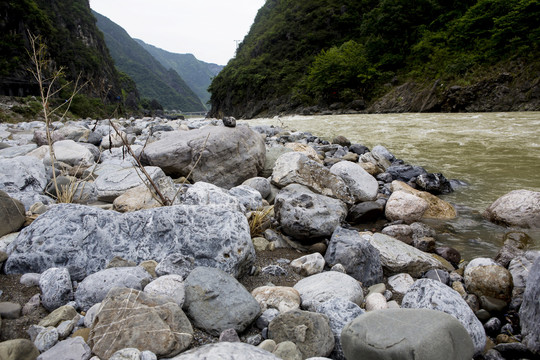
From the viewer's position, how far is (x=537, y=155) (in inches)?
263

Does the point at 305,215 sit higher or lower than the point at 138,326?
higher

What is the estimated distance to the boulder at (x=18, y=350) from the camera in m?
1.33

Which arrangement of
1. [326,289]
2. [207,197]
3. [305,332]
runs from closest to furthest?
[305,332]
[326,289]
[207,197]

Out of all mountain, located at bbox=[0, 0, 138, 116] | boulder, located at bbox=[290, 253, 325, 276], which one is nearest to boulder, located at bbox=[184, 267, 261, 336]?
boulder, located at bbox=[290, 253, 325, 276]

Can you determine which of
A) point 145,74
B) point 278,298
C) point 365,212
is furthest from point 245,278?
point 145,74

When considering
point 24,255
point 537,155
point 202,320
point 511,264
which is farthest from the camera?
point 537,155

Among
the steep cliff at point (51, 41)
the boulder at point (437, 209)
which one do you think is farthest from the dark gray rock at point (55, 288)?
the steep cliff at point (51, 41)

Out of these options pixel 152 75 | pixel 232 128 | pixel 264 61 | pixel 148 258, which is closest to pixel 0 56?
pixel 264 61

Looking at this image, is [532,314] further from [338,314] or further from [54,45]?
[54,45]

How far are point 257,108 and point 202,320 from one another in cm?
3971

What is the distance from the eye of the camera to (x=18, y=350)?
53.5 inches

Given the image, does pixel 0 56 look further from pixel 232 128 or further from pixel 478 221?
pixel 478 221

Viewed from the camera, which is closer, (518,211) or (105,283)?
(105,283)

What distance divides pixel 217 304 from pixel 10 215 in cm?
192
